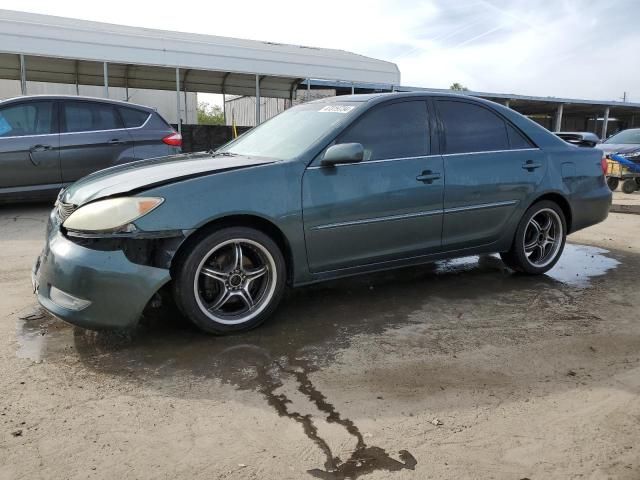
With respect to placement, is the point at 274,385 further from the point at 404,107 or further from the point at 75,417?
the point at 404,107

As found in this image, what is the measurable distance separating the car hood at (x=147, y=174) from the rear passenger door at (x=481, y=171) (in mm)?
1516

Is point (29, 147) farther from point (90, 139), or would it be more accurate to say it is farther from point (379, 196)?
point (379, 196)

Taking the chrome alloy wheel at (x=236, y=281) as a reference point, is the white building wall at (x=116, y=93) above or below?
above

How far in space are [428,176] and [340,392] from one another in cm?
193

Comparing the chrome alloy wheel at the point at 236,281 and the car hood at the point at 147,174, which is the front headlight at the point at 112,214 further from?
the chrome alloy wheel at the point at 236,281

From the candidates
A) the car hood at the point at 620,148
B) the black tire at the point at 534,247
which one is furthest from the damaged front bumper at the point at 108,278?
the car hood at the point at 620,148

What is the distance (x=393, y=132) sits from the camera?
3977 mm

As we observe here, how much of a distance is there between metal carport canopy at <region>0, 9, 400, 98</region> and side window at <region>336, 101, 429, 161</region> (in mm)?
11066

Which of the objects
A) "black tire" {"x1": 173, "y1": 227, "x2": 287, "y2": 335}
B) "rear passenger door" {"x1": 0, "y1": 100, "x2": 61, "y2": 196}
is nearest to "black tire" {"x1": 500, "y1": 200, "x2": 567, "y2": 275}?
"black tire" {"x1": 173, "y1": 227, "x2": 287, "y2": 335}

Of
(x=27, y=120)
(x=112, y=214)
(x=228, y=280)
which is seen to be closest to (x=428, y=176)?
(x=228, y=280)

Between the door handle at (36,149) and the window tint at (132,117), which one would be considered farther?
the window tint at (132,117)

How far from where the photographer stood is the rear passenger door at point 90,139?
7.31 m

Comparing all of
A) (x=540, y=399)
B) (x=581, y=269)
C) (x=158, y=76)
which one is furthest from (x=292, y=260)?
(x=158, y=76)

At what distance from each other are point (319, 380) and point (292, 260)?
947 millimetres
